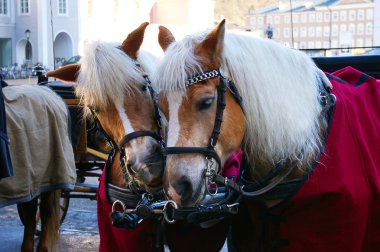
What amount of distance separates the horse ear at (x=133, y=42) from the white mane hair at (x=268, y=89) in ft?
2.74

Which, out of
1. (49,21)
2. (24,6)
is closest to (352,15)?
(49,21)

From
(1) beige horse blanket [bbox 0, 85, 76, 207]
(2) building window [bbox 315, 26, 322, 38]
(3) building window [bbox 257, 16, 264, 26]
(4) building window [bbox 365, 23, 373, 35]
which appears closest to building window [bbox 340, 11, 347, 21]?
(4) building window [bbox 365, 23, 373, 35]

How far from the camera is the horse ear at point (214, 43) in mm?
2236

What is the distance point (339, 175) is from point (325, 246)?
31 centimetres

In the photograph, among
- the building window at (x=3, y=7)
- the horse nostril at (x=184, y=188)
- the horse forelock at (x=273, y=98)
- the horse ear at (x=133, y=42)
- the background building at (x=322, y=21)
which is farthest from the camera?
the background building at (x=322, y=21)

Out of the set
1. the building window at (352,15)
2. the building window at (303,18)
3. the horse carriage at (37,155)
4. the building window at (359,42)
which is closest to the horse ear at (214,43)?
the horse carriage at (37,155)

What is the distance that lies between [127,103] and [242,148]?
0.72 meters

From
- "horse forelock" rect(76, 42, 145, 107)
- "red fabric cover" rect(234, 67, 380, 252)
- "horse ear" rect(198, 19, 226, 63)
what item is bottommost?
"red fabric cover" rect(234, 67, 380, 252)

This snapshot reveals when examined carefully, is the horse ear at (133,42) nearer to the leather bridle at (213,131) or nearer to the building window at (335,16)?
the leather bridle at (213,131)

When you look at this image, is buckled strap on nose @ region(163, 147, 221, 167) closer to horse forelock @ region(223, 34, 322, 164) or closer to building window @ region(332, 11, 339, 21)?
horse forelock @ region(223, 34, 322, 164)

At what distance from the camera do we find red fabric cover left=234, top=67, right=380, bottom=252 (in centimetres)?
236

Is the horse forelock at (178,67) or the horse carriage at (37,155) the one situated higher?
the horse forelock at (178,67)

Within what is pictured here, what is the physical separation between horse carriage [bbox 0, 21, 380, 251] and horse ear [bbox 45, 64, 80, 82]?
1.03ft

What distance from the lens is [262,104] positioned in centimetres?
235
